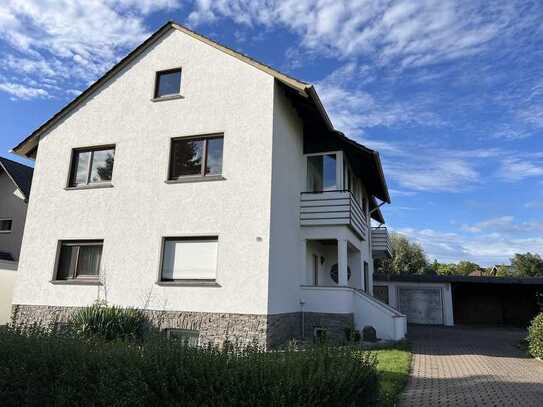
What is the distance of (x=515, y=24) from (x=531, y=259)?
49.9 metres

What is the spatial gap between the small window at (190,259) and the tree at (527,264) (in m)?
49.7

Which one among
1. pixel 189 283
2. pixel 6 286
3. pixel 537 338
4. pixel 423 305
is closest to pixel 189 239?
pixel 189 283

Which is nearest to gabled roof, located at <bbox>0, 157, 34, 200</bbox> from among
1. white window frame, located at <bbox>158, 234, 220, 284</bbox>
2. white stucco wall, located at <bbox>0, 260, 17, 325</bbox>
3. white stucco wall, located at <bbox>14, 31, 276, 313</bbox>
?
white stucco wall, located at <bbox>0, 260, 17, 325</bbox>

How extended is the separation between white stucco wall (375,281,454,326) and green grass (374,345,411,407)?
1442cm

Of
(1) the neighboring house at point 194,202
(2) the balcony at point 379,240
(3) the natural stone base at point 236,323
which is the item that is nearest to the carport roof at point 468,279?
(2) the balcony at point 379,240

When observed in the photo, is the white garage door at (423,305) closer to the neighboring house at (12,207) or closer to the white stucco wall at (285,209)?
the white stucco wall at (285,209)

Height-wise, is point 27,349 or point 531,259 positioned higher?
point 531,259

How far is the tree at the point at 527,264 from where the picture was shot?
163 ft

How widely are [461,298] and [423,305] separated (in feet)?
11.1

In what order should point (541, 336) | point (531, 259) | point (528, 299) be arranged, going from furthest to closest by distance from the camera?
point (531, 259) → point (528, 299) → point (541, 336)

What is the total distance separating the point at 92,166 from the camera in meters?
14.0

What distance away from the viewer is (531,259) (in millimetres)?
50688

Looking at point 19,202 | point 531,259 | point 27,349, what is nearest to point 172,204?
point 27,349

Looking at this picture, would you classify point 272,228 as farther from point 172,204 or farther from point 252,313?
point 172,204
